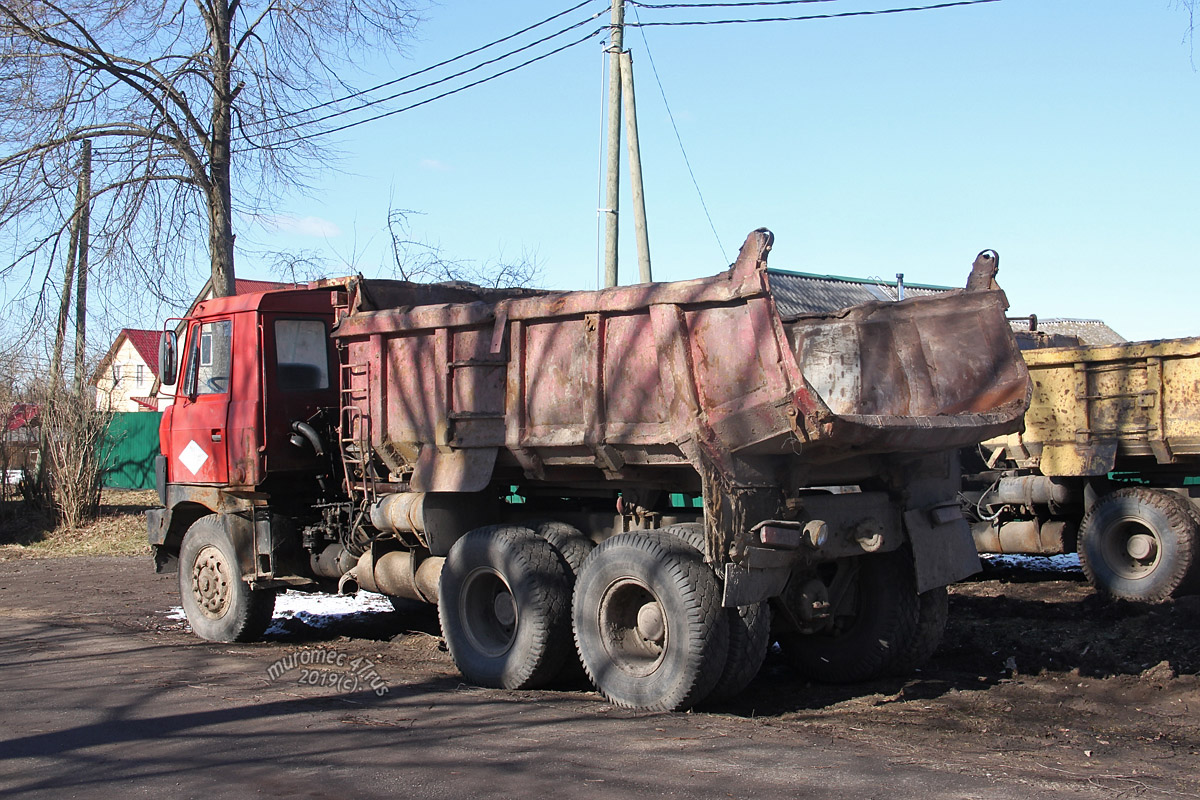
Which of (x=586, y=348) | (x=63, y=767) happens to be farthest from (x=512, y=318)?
(x=63, y=767)

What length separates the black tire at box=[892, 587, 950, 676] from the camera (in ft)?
24.0

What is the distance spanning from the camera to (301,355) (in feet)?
31.2

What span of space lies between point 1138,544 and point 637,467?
5306mm

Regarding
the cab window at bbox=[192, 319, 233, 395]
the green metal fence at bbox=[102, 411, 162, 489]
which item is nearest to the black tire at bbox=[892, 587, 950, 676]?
the cab window at bbox=[192, 319, 233, 395]

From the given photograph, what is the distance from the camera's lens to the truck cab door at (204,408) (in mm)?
9539

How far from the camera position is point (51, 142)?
15977 mm

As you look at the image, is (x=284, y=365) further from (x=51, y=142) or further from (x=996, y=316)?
(x=51, y=142)

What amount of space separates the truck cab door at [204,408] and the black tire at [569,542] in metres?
3.44

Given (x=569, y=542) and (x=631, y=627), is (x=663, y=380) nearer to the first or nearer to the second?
(x=569, y=542)

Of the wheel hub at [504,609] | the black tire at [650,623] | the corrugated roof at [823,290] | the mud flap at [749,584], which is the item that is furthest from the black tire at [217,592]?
the corrugated roof at [823,290]

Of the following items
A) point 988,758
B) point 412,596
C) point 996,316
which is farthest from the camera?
point 412,596

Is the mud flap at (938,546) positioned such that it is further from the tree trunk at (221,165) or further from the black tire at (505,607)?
the tree trunk at (221,165)

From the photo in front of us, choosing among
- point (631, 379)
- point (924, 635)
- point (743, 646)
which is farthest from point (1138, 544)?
point (631, 379)

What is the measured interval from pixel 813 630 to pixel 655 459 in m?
1.39
